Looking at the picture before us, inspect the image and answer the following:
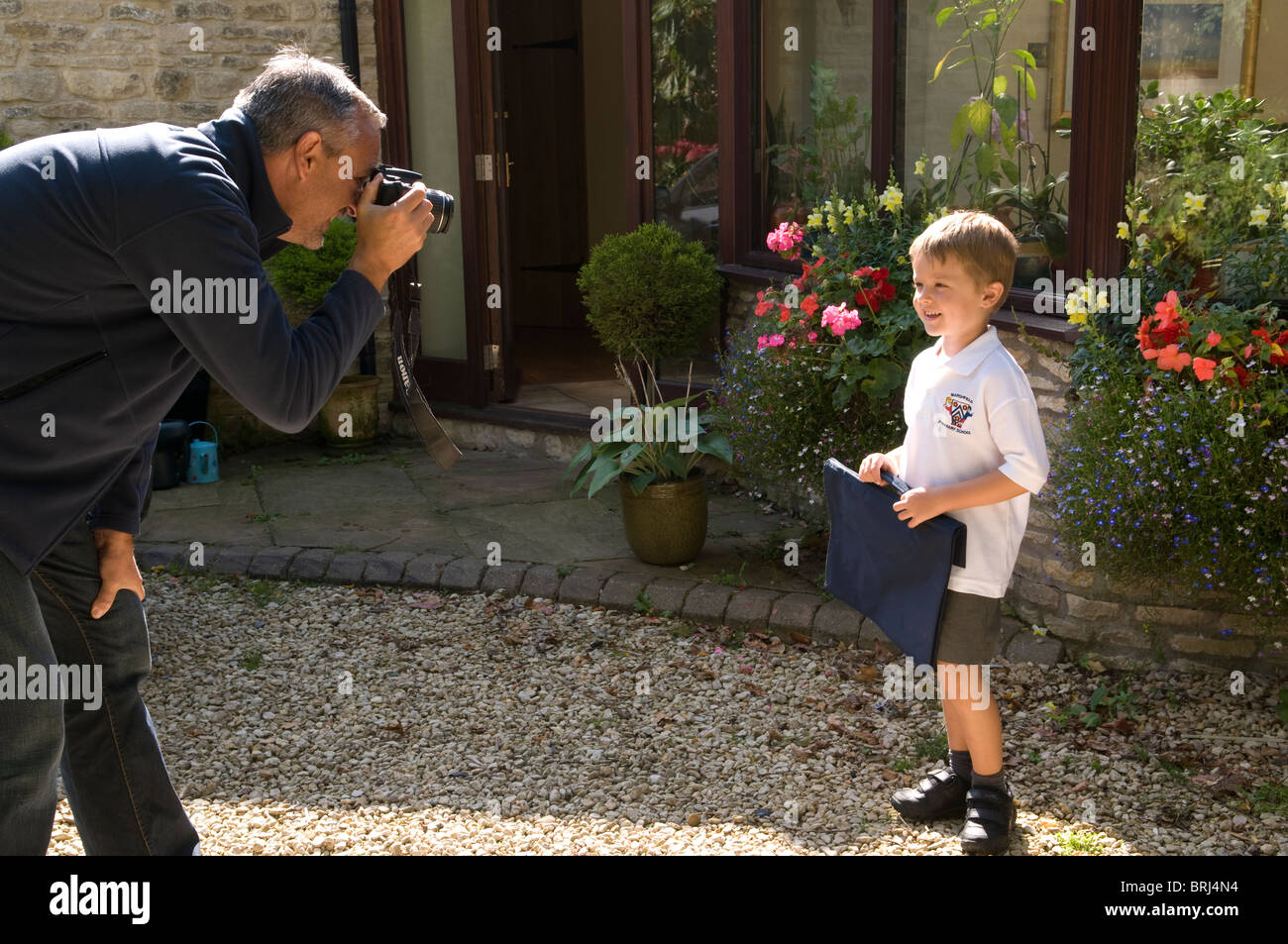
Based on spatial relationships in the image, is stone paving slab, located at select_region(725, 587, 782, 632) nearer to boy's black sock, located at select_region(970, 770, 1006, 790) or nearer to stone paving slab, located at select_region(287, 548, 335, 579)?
boy's black sock, located at select_region(970, 770, 1006, 790)

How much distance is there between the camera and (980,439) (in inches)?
116

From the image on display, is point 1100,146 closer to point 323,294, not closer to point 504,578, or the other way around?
point 504,578

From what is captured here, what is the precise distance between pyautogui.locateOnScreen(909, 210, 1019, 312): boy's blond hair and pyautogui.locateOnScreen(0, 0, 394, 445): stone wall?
4.95 metres

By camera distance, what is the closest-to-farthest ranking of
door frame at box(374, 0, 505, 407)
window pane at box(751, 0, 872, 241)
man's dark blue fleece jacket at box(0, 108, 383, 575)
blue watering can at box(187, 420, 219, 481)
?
man's dark blue fleece jacket at box(0, 108, 383, 575), window pane at box(751, 0, 872, 241), blue watering can at box(187, 420, 219, 481), door frame at box(374, 0, 505, 407)

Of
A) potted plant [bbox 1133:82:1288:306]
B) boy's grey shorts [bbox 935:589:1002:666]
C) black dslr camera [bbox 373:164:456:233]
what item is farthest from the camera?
potted plant [bbox 1133:82:1288:306]

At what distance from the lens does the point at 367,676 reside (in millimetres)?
4387

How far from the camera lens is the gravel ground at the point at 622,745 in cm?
325

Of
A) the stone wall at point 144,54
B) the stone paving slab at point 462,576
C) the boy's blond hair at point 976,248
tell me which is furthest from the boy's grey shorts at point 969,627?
the stone wall at point 144,54

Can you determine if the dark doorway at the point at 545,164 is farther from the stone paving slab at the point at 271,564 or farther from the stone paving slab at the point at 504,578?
the stone paving slab at the point at 504,578

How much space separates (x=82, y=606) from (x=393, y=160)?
5476 mm

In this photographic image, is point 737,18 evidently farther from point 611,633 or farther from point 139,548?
point 139,548

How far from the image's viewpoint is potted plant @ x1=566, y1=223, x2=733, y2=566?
197 inches

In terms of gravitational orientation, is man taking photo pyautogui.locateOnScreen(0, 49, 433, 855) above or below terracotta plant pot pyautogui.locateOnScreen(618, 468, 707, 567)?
above

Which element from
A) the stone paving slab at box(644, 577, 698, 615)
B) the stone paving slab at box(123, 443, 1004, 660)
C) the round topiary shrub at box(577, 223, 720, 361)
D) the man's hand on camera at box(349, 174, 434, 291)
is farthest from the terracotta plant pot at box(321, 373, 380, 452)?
the man's hand on camera at box(349, 174, 434, 291)
